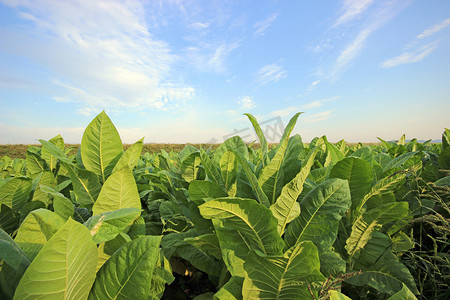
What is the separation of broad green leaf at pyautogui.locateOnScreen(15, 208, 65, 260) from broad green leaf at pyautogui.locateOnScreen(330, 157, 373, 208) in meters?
1.28

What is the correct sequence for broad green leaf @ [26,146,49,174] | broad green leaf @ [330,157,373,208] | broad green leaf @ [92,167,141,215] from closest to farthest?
broad green leaf @ [92,167,141,215] < broad green leaf @ [330,157,373,208] < broad green leaf @ [26,146,49,174]

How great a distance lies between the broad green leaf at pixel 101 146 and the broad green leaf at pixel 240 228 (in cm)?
76

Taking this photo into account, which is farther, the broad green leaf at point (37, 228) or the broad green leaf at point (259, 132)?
the broad green leaf at point (259, 132)

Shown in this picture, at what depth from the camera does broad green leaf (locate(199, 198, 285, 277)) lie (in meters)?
0.91

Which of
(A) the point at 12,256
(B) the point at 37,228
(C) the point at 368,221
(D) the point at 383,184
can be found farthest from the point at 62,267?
(D) the point at 383,184

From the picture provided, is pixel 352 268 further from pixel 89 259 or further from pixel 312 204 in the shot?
pixel 89 259

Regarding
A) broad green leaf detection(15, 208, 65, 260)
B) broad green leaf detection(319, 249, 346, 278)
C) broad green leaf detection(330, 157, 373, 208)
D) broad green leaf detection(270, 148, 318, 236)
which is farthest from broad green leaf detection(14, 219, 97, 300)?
broad green leaf detection(330, 157, 373, 208)

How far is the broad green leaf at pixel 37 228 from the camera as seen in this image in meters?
0.80

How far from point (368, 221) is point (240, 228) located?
34.3 inches

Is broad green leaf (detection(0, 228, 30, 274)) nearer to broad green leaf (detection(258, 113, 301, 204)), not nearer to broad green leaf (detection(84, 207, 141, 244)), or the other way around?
broad green leaf (detection(84, 207, 141, 244))

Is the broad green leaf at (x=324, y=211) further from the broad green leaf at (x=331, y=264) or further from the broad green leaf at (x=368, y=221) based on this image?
the broad green leaf at (x=368, y=221)

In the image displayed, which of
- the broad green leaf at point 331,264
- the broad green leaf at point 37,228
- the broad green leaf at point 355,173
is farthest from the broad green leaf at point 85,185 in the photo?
the broad green leaf at point 355,173

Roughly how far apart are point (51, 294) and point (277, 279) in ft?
2.47

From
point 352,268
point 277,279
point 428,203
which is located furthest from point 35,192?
point 428,203
